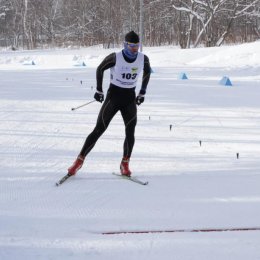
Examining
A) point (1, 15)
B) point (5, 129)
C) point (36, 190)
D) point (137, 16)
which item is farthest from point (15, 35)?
point (36, 190)

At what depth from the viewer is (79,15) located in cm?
3881

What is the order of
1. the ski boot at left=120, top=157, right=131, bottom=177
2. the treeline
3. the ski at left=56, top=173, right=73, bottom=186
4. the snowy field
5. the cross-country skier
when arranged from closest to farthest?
the snowy field, the ski at left=56, top=173, right=73, bottom=186, the cross-country skier, the ski boot at left=120, top=157, right=131, bottom=177, the treeline

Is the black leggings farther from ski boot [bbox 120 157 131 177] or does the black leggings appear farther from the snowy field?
the snowy field

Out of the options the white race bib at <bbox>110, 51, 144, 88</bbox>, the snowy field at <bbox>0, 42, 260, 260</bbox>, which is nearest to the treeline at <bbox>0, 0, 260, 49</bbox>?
the snowy field at <bbox>0, 42, 260, 260</bbox>

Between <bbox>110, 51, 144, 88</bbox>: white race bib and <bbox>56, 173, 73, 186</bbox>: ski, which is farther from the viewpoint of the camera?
<bbox>110, 51, 144, 88</bbox>: white race bib

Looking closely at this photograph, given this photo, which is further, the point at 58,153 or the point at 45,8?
the point at 45,8

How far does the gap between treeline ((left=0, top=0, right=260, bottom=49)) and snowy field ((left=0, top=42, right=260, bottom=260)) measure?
2108cm

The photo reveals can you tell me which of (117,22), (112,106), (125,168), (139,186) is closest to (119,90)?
(112,106)

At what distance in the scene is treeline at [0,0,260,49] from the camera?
29734mm

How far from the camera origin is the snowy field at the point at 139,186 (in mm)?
2812

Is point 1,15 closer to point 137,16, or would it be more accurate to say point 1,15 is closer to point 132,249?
point 137,16

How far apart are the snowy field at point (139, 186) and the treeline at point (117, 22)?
830 inches

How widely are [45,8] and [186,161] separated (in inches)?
1526

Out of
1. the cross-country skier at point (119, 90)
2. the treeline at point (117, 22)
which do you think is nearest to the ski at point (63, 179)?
the cross-country skier at point (119, 90)
